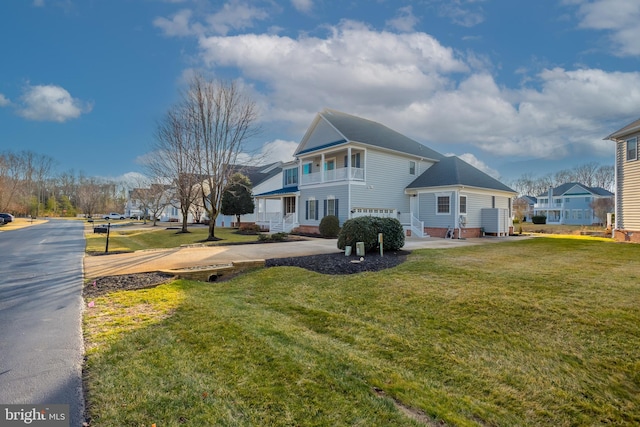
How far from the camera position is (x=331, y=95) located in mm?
26609

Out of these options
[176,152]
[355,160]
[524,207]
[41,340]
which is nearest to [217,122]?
[176,152]

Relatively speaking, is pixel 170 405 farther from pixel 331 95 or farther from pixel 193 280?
pixel 331 95

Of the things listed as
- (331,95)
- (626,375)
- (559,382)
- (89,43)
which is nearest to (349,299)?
(559,382)

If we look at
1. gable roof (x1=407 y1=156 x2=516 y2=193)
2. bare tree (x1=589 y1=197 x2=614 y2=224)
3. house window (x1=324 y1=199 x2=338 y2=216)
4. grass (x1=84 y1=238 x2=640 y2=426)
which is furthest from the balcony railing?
bare tree (x1=589 y1=197 x2=614 y2=224)

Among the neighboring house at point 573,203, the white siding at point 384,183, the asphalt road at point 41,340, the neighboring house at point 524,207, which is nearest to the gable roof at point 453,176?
the white siding at point 384,183

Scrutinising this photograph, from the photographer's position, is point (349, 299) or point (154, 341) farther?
point (349, 299)

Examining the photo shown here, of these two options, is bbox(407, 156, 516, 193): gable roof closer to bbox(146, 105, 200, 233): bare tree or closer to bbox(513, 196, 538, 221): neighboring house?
bbox(146, 105, 200, 233): bare tree

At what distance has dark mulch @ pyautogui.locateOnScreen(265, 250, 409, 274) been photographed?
8.80 meters

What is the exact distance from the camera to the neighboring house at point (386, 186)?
2188 centimetres

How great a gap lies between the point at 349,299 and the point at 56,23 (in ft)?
54.7

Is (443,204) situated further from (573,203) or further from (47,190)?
(47,190)

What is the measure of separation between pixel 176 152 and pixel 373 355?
23200 mm

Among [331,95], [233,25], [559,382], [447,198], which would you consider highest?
[331,95]

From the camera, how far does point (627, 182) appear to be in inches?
675
